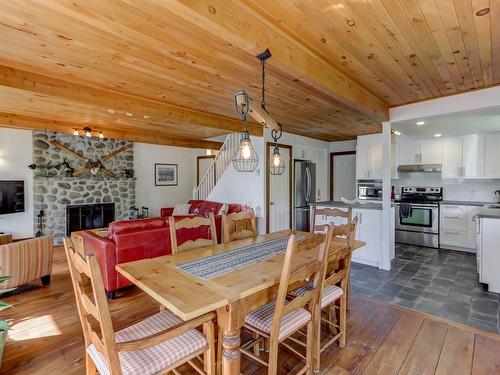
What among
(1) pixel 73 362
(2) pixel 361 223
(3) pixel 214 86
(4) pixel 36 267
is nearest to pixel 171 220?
(1) pixel 73 362

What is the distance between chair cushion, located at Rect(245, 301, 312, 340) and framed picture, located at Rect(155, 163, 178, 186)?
254 inches

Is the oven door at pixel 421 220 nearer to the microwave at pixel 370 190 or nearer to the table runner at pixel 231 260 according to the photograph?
the microwave at pixel 370 190

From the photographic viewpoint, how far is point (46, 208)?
222 inches

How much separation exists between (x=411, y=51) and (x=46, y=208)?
Answer: 22.3 ft

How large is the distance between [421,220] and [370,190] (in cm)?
117

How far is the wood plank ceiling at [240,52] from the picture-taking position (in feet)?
5.49

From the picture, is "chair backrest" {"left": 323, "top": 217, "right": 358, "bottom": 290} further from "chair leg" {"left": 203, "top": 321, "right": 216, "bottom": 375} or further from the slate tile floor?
the slate tile floor

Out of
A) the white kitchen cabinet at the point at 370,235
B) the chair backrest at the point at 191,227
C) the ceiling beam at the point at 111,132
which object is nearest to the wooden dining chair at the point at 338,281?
the chair backrest at the point at 191,227

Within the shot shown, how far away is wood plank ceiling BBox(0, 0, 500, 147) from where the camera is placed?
1672 millimetres

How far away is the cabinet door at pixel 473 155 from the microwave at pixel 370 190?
5.01 ft

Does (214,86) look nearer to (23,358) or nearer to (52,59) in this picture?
(52,59)

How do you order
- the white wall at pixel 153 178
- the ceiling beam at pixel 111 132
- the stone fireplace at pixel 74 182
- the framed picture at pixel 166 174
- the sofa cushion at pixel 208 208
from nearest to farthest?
the ceiling beam at pixel 111 132 → the stone fireplace at pixel 74 182 → the sofa cushion at pixel 208 208 → the white wall at pixel 153 178 → the framed picture at pixel 166 174

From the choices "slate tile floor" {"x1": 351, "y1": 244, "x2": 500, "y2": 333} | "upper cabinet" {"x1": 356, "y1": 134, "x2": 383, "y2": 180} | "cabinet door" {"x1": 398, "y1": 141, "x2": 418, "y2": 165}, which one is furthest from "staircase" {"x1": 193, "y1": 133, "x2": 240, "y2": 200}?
"cabinet door" {"x1": 398, "y1": 141, "x2": 418, "y2": 165}

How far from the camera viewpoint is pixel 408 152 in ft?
18.9
